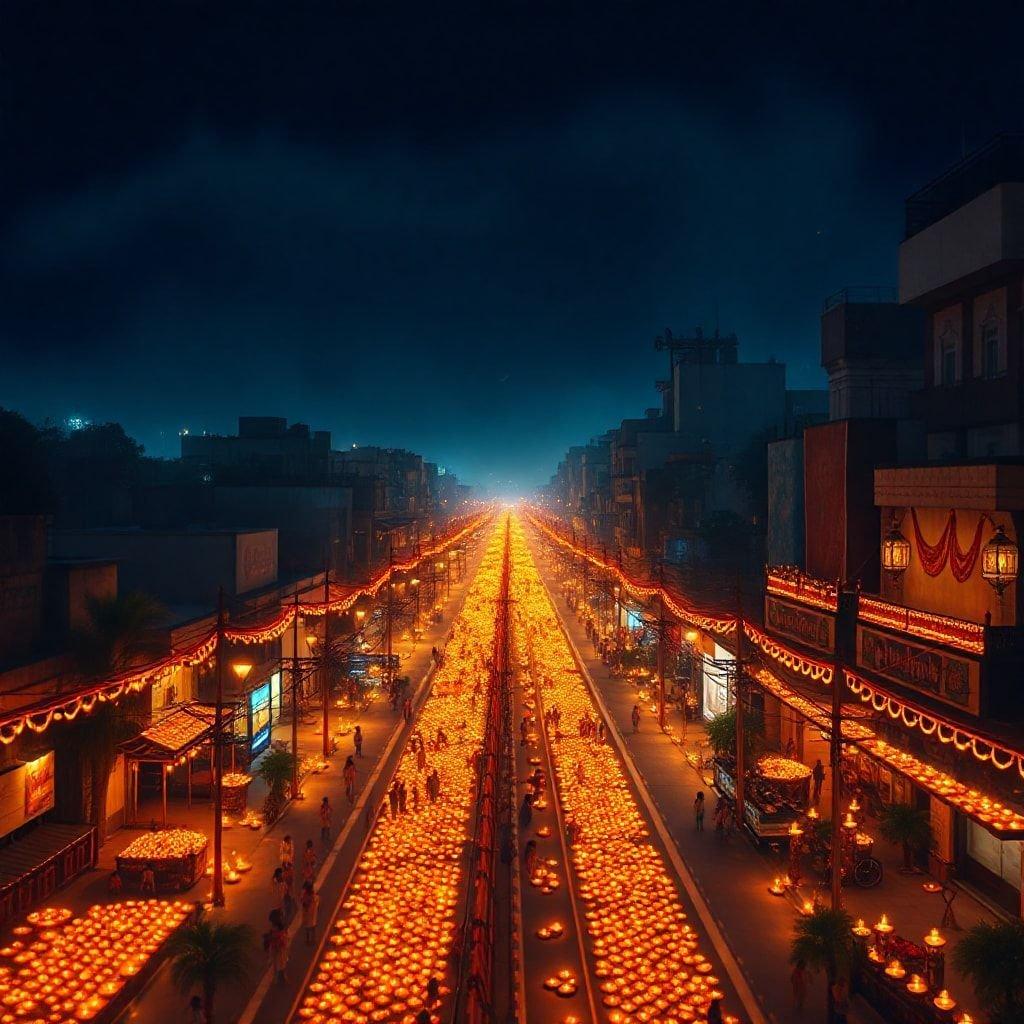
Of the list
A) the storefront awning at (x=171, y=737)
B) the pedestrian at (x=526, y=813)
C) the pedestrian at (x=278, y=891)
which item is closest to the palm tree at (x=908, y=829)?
the pedestrian at (x=526, y=813)

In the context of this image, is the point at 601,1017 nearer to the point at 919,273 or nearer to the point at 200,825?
the point at 200,825

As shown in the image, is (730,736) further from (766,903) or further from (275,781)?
(275,781)

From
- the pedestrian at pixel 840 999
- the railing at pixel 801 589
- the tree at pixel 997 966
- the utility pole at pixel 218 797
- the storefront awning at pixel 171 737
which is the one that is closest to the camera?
the tree at pixel 997 966

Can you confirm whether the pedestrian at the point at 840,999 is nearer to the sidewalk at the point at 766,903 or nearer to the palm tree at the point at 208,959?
the sidewalk at the point at 766,903

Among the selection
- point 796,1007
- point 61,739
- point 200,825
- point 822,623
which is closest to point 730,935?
point 796,1007

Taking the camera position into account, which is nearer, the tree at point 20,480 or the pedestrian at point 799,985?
the pedestrian at point 799,985

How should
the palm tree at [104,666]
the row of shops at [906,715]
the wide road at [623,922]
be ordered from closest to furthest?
the wide road at [623,922] → the row of shops at [906,715] → the palm tree at [104,666]
